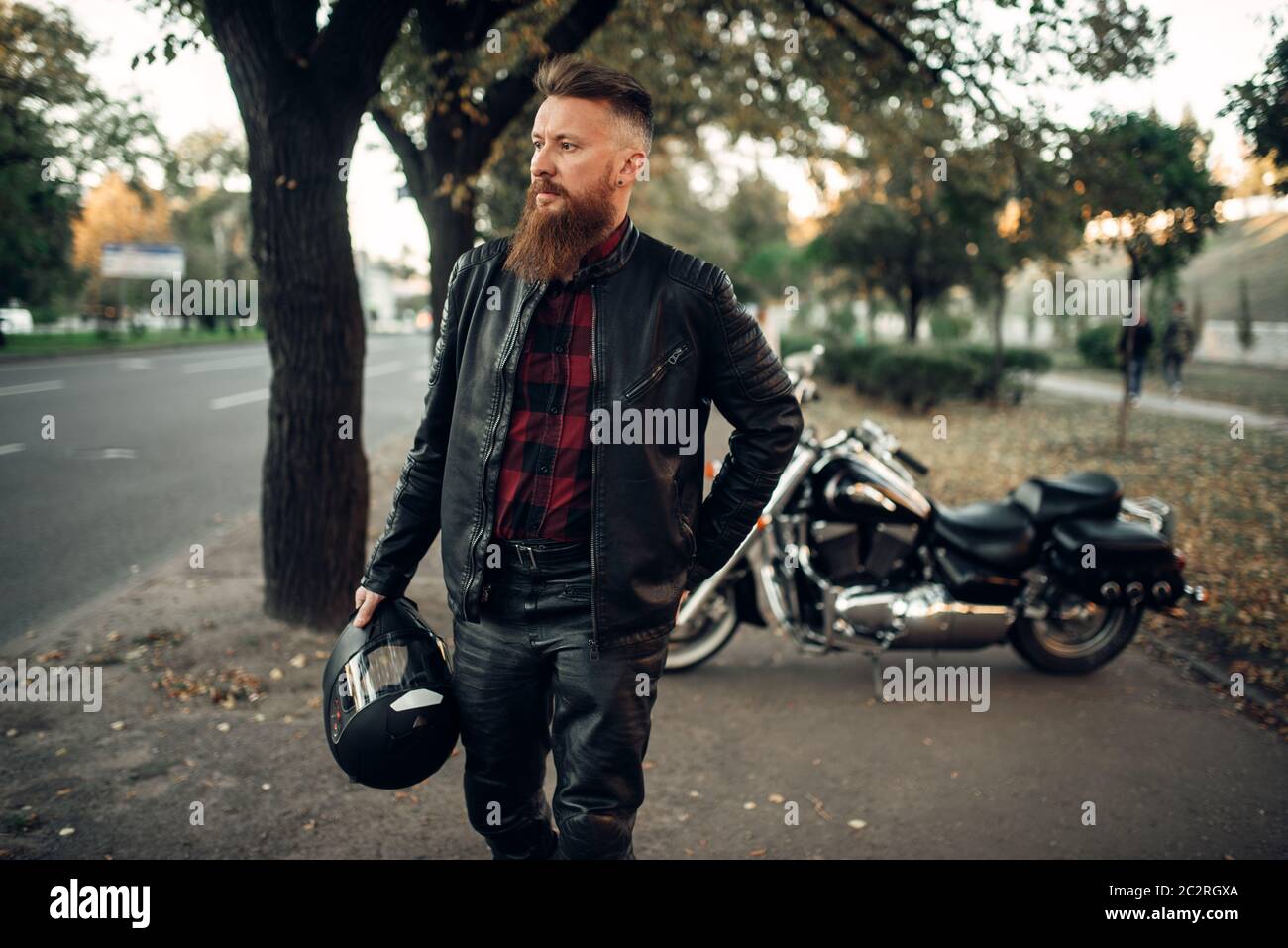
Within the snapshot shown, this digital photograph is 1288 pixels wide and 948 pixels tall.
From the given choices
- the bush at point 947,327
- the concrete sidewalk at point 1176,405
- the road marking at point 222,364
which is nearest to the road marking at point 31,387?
the road marking at point 222,364

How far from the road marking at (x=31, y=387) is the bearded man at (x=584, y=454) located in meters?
16.3

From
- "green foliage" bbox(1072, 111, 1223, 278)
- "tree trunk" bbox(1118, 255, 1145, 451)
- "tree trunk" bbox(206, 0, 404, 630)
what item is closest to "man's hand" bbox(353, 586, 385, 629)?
"tree trunk" bbox(206, 0, 404, 630)

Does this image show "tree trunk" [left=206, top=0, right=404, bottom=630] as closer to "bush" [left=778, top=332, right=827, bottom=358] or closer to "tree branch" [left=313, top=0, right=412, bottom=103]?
"tree branch" [left=313, top=0, right=412, bottom=103]

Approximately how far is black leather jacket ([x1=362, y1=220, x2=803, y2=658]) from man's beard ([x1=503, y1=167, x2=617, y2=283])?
0.17 feet

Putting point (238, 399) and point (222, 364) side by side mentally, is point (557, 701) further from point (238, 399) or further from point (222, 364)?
point (222, 364)

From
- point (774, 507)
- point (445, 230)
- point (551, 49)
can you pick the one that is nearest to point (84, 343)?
point (445, 230)

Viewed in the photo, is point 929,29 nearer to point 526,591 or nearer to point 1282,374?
point 526,591

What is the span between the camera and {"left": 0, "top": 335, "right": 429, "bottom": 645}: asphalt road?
608 centimetres

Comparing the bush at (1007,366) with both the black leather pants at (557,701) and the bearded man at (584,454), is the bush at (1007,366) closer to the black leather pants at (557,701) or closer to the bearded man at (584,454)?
the bearded man at (584,454)

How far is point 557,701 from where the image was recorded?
86.5 inches

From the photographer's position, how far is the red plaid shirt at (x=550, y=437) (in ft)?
6.89

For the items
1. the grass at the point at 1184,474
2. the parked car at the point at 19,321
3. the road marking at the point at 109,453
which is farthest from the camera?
the parked car at the point at 19,321

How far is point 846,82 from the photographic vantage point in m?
8.99
